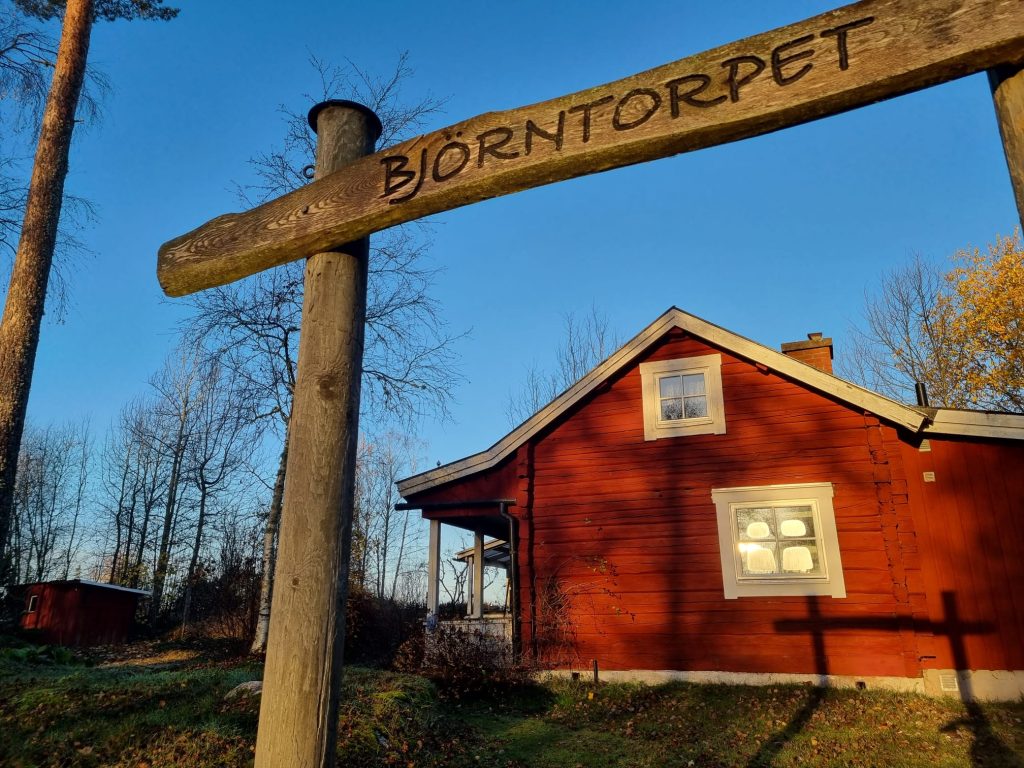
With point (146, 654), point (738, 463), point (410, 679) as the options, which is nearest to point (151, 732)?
point (410, 679)

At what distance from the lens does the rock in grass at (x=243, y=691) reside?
6.82 m

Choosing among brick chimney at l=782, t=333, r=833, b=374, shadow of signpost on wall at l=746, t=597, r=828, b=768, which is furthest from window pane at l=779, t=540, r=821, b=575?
brick chimney at l=782, t=333, r=833, b=374

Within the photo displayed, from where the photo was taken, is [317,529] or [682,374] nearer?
[317,529]

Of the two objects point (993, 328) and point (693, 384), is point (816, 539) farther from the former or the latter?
point (993, 328)

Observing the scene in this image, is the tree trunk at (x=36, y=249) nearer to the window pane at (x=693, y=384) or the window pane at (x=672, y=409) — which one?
the window pane at (x=672, y=409)

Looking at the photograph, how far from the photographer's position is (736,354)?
12922mm

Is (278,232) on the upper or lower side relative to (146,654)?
upper

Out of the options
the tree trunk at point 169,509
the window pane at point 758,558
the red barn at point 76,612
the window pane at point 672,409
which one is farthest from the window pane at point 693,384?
the tree trunk at point 169,509

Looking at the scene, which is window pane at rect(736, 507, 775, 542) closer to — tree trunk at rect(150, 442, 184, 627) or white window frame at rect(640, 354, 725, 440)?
white window frame at rect(640, 354, 725, 440)

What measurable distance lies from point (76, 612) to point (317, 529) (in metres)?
21.2

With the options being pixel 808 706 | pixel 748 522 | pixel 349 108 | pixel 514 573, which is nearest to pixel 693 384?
pixel 748 522

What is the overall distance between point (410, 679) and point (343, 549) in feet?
23.2

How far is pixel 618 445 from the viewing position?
1334cm

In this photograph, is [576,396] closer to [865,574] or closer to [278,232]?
[865,574]
